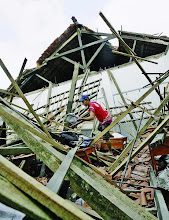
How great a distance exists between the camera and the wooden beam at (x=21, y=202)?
1.98 ft

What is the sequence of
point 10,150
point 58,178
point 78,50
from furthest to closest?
point 78,50
point 10,150
point 58,178

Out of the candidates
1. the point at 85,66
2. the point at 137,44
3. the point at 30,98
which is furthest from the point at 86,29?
the point at 30,98

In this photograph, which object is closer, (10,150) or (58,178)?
(58,178)

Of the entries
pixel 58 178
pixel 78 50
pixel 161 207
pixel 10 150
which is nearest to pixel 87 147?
pixel 10 150

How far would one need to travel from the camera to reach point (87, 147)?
3.53m

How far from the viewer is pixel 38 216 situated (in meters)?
0.61

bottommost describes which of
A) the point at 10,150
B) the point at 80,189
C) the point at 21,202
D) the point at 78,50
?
the point at 10,150

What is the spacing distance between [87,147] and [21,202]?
2.98 metres

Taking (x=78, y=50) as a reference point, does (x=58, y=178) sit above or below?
below

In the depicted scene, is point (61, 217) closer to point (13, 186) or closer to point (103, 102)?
point (13, 186)

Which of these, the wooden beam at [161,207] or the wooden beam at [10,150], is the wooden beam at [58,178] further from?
the wooden beam at [10,150]

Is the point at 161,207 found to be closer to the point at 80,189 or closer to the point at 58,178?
the point at 80,189

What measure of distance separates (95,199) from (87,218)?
434mm

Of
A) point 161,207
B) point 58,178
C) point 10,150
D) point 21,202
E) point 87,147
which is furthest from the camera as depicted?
point 87,147
